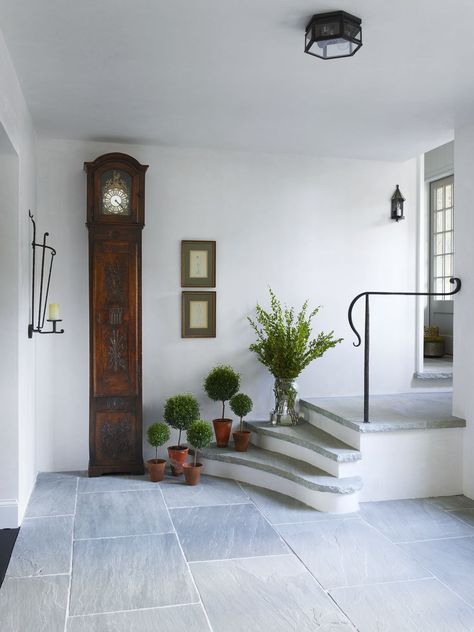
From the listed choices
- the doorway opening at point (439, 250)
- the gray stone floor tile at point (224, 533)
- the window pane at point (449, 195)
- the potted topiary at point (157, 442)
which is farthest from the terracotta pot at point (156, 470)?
the window pane at point (449, 195)

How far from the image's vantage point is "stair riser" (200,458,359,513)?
3926 millimetres

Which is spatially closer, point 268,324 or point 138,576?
point 138,576

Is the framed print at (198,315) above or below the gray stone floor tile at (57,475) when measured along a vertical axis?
above

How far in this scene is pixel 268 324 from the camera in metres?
5.06

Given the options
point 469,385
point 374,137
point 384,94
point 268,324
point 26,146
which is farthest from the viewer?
point 268,324

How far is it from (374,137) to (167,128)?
1.55m

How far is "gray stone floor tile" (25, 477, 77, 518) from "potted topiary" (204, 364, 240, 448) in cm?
114

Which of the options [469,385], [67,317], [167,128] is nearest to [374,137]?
[167,128]

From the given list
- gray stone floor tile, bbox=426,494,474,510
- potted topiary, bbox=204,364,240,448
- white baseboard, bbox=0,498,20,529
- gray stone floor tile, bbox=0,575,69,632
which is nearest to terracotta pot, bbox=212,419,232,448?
potted topiary, bbox=204,364,240,448

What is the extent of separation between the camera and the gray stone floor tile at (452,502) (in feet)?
13.4

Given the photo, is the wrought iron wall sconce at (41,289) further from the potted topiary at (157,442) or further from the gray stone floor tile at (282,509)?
the gray stone floor tile at (282,509)

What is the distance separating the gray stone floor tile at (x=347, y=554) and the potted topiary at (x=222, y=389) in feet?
4.35

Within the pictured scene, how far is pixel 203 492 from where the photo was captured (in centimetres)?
433

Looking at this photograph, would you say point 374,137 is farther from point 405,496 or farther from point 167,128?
point 405,496
